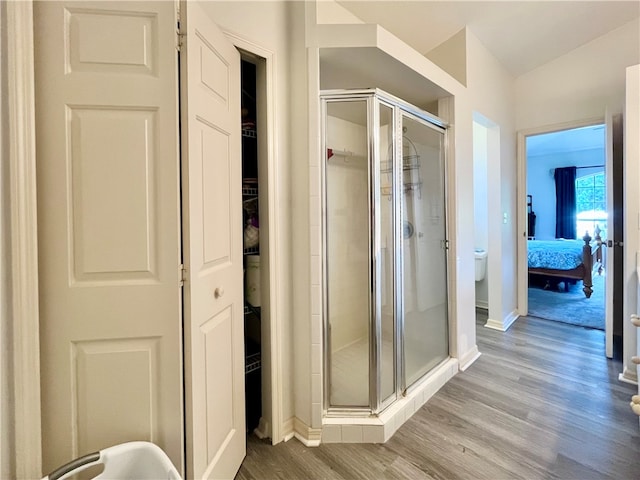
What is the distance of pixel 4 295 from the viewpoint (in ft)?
3.06

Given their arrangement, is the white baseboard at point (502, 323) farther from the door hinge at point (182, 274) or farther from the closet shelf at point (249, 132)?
the door hinge at point (182, 274)

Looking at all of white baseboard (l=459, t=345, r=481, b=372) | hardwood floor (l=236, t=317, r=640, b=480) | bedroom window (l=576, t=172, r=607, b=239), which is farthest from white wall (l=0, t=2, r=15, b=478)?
bedroom window (l=576, t=172, r=607, b=239)

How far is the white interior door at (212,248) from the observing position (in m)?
1.11

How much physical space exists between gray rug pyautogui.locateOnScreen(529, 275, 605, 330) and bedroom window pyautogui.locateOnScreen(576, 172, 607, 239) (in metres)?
2.45

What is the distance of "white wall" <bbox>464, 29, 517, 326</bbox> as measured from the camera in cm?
296

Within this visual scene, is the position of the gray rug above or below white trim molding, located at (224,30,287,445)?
below

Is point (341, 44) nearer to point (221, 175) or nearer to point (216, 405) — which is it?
point (221, 175)

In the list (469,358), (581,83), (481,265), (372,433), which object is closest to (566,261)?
(481,265)

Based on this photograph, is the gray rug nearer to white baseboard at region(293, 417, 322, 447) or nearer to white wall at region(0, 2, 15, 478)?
white baseboard at region(293, 417, 322, 447)

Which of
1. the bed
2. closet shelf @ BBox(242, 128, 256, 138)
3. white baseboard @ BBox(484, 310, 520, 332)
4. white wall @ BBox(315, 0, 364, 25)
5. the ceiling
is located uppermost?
the ceiling

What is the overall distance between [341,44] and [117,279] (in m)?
1.51

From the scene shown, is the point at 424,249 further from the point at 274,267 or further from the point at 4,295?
the point at 4,295

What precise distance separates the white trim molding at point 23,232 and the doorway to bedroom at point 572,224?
3673 millimetres

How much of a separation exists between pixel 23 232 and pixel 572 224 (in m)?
8.64
